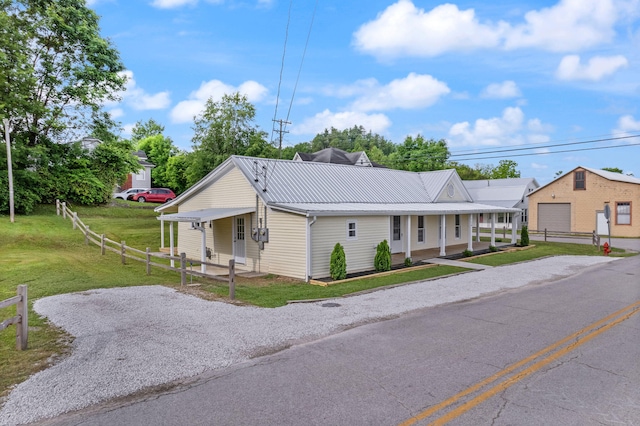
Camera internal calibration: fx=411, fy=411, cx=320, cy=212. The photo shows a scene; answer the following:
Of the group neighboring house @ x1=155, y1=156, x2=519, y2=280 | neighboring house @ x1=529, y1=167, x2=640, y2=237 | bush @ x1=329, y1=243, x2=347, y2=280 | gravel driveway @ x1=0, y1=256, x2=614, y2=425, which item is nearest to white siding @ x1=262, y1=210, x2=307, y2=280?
neighboring house @ x1=155, y1=156, x2=519, y2=280

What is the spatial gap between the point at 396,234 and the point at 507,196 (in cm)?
3132

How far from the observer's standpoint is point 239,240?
17.4m

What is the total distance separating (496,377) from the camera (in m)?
5.69

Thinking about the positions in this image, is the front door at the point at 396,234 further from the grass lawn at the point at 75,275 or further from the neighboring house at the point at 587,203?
the neighboring house at the point at 587,203

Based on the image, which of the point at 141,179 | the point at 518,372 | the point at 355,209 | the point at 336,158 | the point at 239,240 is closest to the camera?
the point at 518,372

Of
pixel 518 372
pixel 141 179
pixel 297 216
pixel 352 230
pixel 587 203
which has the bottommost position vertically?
pixel 518 372

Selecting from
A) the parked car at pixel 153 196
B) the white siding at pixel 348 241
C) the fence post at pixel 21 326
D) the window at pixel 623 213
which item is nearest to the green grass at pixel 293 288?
the white siding at pixel 348 241

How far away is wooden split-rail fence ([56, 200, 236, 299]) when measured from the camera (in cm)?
1172

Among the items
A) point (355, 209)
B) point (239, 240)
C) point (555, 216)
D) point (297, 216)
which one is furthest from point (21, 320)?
point (555, 216)

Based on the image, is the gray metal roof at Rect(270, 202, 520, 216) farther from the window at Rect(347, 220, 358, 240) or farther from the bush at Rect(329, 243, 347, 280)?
the bush at Rect(329, 243, 347, 280)

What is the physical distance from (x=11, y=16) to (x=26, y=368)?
30958mm

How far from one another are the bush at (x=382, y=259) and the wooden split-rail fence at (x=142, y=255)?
608cm

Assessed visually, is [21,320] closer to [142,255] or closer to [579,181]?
[142,255]

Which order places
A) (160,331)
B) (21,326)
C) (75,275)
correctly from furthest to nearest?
(75,275) → (160,331) → (21,326)
